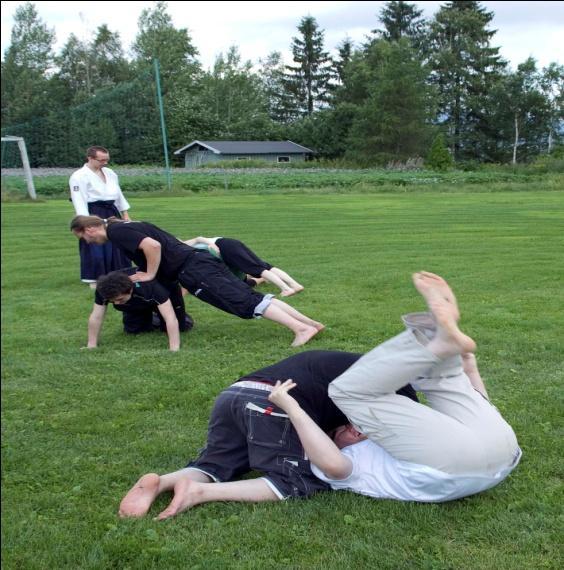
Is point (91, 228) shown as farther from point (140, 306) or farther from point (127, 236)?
point (140, 306)

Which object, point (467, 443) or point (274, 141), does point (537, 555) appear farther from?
point (274, 141)

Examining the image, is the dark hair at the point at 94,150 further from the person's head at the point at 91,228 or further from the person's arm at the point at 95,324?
the person's arm at the point at 95,324

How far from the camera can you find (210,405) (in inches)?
167

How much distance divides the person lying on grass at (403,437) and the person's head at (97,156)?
3.13m

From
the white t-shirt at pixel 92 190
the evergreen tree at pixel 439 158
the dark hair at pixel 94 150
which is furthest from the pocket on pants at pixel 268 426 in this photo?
the evergreen tree at pixel 439 158

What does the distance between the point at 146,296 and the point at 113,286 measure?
41 centimetres

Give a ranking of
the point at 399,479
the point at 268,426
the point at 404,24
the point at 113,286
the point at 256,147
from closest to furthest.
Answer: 1. the point at 404,24
2. the point at 399,479
3. the point at 268,426
4. the point at 113,286
5. the point at 256,147

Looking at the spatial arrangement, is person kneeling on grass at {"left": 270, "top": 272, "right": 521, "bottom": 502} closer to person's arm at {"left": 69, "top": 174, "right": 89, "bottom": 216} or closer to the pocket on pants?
the pocket on pants

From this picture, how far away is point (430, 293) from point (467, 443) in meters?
0.68

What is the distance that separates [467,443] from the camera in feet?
9.52

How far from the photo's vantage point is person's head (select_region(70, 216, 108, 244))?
5594 millimetres

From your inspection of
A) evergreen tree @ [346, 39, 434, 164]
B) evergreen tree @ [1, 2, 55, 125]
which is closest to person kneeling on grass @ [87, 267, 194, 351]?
evergreen tree @ [1, 2, 55, 125]

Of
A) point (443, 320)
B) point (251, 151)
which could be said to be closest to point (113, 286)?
point (443, 320)

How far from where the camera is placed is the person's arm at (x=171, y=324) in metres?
5.47
